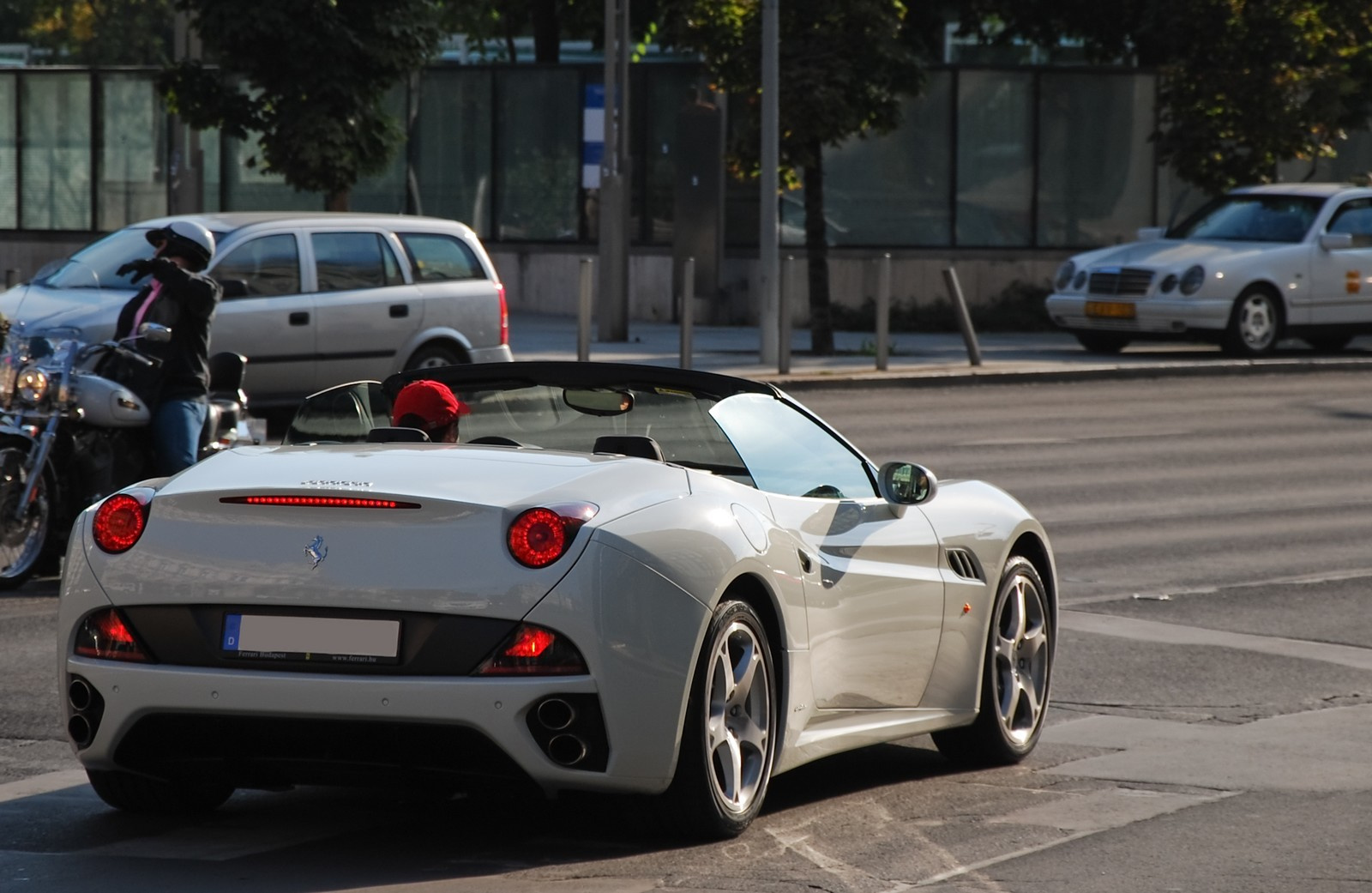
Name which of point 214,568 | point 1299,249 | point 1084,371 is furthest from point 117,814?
point 1299,249

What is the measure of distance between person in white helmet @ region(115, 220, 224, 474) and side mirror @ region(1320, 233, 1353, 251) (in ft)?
60.8

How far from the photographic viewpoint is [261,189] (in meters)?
36.4

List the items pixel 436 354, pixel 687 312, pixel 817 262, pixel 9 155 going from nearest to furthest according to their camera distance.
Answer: pixel 436 354 → pixel 687 312 → pixel 817 262 → pixel 9 155

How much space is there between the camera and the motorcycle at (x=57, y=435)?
1096cm

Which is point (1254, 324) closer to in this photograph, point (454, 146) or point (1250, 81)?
point (1250, 81)

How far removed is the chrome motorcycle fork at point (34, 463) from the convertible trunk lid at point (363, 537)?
5363 millimetres

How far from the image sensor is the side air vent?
23.3 ft

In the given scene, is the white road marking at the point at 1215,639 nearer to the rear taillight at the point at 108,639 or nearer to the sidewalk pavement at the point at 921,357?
the rear taillight at the point at 108,639

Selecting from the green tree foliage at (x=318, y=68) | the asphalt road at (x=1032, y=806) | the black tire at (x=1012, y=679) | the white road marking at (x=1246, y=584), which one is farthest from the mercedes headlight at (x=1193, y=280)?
the black tire at (x=1012, y=679)

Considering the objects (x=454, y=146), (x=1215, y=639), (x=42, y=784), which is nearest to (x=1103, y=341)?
(x=454, y=146)

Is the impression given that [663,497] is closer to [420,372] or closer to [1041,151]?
[420,372]

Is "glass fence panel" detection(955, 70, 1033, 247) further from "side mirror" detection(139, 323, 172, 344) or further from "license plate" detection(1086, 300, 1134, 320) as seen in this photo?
"side mirror" detection(139, 323, 172, 344)

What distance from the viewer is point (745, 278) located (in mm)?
32594

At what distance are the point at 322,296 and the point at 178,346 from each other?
22.2 feet
